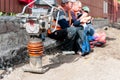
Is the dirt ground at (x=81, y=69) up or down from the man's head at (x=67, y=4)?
down

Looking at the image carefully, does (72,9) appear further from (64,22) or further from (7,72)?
(7,72)

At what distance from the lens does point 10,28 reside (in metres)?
7.17

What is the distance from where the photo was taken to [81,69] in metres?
6.96

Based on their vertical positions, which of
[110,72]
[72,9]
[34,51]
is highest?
[72,9]

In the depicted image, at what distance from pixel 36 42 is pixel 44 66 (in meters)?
0.78

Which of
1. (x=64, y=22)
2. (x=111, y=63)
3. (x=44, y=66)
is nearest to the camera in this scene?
(x=44, y=66)

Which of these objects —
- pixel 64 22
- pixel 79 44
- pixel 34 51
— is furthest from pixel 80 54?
pixel 34 51

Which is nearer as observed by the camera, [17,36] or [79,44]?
[17,36]

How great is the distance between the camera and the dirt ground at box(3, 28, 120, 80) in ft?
20.8

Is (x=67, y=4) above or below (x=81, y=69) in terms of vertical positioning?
above

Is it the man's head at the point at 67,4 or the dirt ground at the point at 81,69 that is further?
the man's head at the point at 67,4

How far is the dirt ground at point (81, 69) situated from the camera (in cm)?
634

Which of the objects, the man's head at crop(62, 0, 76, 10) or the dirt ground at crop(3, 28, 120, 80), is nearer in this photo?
the dirt ground at crop(3, 28, 120, 80)

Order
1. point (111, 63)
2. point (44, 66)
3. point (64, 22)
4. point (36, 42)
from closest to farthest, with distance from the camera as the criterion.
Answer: point (36, 42) → point (44, 66) → point (111, 63) → point (64, 22)
